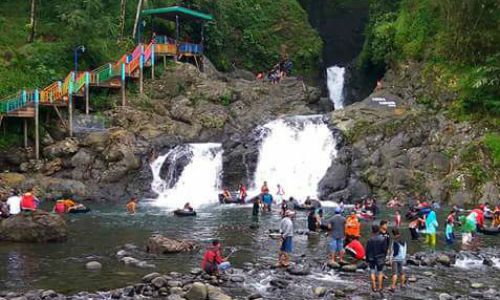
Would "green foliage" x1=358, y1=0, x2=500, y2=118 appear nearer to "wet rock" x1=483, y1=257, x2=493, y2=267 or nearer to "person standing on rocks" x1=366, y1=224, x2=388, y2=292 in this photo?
"wet rock" x1=483, y1=257, x2=493, y2=267

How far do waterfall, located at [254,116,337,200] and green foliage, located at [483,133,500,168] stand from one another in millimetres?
9653

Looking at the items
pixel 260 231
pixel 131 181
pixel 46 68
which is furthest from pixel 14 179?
pixel 260 231

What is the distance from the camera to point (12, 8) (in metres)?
54.0

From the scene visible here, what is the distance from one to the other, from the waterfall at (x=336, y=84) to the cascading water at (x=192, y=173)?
19.2m

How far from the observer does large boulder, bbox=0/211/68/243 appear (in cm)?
2350

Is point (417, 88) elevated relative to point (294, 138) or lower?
elevated

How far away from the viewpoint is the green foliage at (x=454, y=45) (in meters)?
39.9

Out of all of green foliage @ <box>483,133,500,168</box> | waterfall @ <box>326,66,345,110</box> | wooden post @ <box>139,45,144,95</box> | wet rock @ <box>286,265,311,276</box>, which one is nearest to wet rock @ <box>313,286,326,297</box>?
wet rock @ <box>286,265,311,276</box>

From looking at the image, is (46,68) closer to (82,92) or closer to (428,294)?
(82,92)

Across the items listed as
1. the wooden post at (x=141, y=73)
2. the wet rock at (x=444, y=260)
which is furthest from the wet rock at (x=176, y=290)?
the wooden post at (x=141, y=73)

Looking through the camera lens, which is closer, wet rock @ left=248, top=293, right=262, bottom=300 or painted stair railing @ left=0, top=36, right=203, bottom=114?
wet rock @ left=248, top=293, right=262, bottom=300

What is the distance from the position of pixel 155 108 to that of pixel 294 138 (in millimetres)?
10652

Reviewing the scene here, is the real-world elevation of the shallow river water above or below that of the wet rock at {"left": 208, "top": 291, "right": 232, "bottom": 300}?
above

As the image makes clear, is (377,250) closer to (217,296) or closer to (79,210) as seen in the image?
(217,296)
